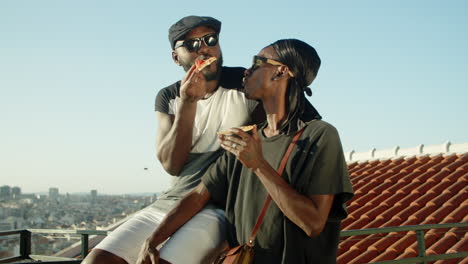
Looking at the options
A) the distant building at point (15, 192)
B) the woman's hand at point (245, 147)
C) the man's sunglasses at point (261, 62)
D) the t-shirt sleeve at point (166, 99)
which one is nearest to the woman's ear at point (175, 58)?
→ the t-shirt sleeve at point (166, 99)

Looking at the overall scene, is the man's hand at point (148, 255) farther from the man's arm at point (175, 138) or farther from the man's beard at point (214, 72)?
the man's beard at point (214, 72)

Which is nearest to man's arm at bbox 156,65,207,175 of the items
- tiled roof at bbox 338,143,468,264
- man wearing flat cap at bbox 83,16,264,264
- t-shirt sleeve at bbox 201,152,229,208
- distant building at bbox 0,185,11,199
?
man wearing flat cap at bbox 83,16,264,264

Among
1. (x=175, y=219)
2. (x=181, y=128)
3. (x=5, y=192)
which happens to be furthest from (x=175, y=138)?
(x=5, y=192)

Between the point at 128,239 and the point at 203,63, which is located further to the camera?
the point at 203,63

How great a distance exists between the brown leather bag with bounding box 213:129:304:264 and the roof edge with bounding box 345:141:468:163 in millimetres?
13542

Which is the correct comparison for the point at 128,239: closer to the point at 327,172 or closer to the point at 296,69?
the point at 327,172

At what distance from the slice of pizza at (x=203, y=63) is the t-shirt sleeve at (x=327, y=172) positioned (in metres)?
0.67

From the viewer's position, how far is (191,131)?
254 cm

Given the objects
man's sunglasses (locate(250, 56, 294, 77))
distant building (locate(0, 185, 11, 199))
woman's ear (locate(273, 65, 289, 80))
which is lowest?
distant building (locate(0, 185, 11, 199))

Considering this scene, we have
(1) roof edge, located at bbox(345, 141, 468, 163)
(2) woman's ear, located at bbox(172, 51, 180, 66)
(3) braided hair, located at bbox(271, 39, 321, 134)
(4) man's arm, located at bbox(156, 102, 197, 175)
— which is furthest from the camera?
(1) roof edge, located at bbox(345, 141, 468, 163)

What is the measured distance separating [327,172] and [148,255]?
33.8 inches

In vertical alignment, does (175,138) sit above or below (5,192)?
above

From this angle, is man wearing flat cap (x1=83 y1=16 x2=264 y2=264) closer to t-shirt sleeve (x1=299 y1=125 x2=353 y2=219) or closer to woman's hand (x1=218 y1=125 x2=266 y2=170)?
woman's hand (x1=218 y1=125 x2=266 y2=170)

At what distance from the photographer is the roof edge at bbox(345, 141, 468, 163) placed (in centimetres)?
1474
